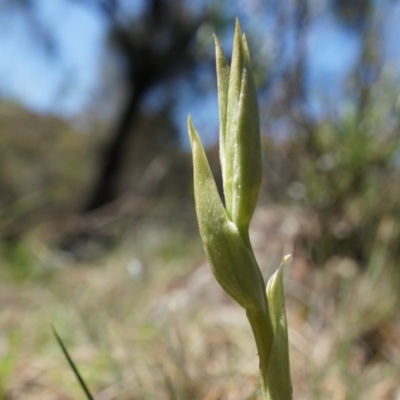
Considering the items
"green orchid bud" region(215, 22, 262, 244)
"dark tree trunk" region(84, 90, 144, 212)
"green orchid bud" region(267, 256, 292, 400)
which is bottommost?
"dark tree trunk" region(84, 90, 144, 212)

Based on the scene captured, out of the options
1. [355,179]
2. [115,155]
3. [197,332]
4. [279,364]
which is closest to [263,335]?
[279,364]

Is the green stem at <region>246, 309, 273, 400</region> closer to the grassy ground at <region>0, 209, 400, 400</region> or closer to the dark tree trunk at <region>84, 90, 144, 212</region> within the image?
the grassy ground at <region>0, 209, 400, 400</region>

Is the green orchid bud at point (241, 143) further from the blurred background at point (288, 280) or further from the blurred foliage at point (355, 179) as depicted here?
the blurred foliage at point (355, 179)

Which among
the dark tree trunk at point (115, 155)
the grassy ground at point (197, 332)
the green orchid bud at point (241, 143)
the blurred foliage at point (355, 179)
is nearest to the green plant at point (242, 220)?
the green orchid bud at point (241, 143)

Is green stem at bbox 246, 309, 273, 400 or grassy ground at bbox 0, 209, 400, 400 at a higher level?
green stem at bbox 246, 309, 273, 400

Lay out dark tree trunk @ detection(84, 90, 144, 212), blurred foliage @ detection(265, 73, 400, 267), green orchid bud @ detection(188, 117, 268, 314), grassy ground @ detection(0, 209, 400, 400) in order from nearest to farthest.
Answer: green orchid bud @ detection(188, 117, 268, 314), grassy ground @ detection(0, 209, 400, 400), blurred foliage @ detection(265, 73, 400, 267), dark tree trunk @ detection(84, 90, 144, 212)

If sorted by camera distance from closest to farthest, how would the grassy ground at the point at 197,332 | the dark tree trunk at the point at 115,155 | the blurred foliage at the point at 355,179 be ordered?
the grassy ground at the point at 197,332, the blurred foliage at the point at 355,179, the dark tree trunk at the point at 115,155

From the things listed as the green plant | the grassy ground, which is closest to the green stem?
the green plant
